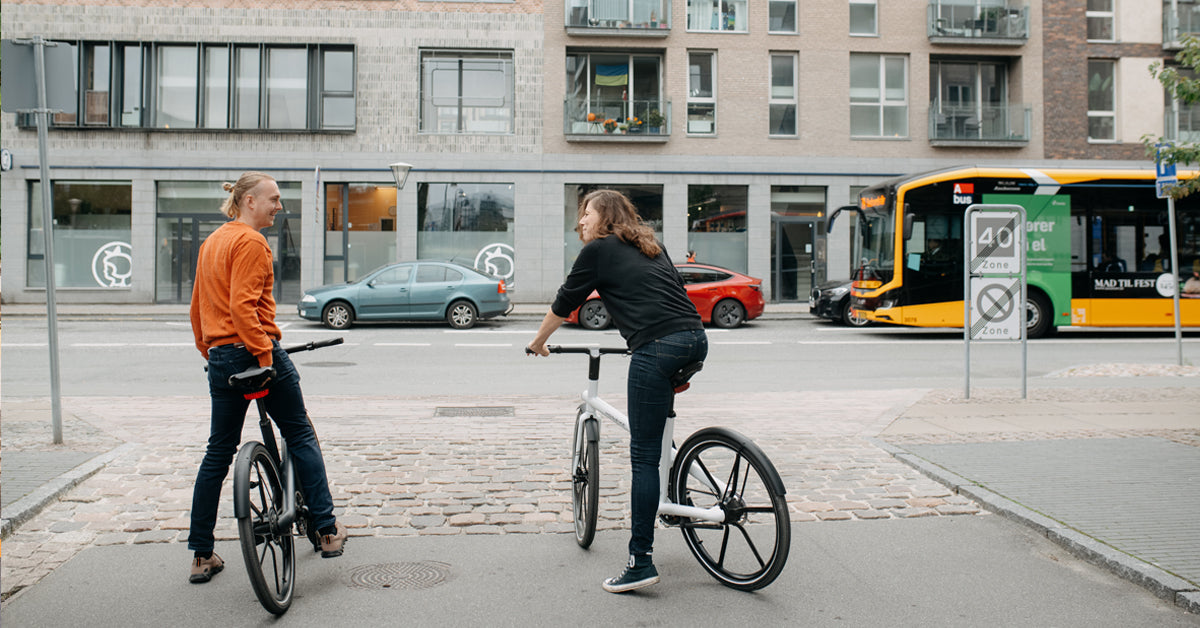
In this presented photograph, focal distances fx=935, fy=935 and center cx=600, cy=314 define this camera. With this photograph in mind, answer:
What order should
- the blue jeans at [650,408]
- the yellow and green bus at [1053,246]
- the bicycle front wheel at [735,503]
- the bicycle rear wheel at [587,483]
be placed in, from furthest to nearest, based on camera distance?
the yellow and green bus at [1053,246] → the bicycle rear wheel at [587,483] → the blue jeans at [650,408] → the bicycle front wheel at [735,503]

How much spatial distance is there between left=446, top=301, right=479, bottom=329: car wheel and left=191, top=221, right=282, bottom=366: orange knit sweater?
52.7 ft

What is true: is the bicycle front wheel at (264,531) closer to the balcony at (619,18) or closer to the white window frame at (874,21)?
the balcony at (619,18)

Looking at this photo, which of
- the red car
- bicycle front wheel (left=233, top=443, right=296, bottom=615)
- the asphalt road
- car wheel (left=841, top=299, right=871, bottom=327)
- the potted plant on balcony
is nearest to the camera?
bicycle front wheel (left=233, top=443, right=296, bottom=615)

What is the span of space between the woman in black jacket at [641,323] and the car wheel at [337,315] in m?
16.5

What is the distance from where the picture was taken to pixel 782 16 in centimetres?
2847

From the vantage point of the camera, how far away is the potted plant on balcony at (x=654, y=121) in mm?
27844

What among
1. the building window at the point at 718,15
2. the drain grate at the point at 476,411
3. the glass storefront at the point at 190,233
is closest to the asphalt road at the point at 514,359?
the drain grate at the point at 476,411

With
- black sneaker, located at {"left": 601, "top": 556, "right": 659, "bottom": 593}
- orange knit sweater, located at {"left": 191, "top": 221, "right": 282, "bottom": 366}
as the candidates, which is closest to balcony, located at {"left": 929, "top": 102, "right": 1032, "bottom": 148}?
black sneaker, located at {"left": 601, "top": 556, "right": 659, "bottom": 593}

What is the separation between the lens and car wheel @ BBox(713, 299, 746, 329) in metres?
20.7

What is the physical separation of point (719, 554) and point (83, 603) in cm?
278

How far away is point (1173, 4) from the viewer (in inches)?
1141

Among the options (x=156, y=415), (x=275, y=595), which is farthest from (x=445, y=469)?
(x=156, y=415)

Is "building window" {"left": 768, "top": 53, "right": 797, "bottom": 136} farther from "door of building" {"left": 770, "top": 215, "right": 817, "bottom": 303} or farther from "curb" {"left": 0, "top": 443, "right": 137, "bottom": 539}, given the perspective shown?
"curb" {"left": 0, "top": 443, "right": 137, "bottom": 539}

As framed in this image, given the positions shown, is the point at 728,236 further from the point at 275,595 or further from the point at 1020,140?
the point at 275,595
